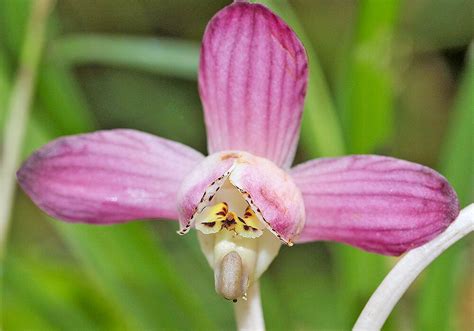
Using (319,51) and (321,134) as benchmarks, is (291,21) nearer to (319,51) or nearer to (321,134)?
(321,134)

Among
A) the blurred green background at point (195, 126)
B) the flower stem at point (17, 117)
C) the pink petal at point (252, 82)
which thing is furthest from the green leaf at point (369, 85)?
the flower stem at point (17, 117)

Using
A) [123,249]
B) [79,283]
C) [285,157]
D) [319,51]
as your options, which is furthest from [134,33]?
[285,157]

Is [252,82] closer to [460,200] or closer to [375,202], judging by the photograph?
[375,202]

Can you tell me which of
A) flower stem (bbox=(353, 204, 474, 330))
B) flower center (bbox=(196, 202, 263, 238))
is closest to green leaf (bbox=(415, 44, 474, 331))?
flower stem (bbox=(353, 204, 474, 330))

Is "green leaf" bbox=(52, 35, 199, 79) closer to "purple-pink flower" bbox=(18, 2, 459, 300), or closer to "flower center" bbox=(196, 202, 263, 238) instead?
"purple-pink flower" bbox=(18, 2, 459, 300)

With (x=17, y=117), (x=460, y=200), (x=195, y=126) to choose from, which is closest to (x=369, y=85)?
(x=460, y=200)

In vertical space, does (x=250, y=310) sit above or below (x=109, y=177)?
below
